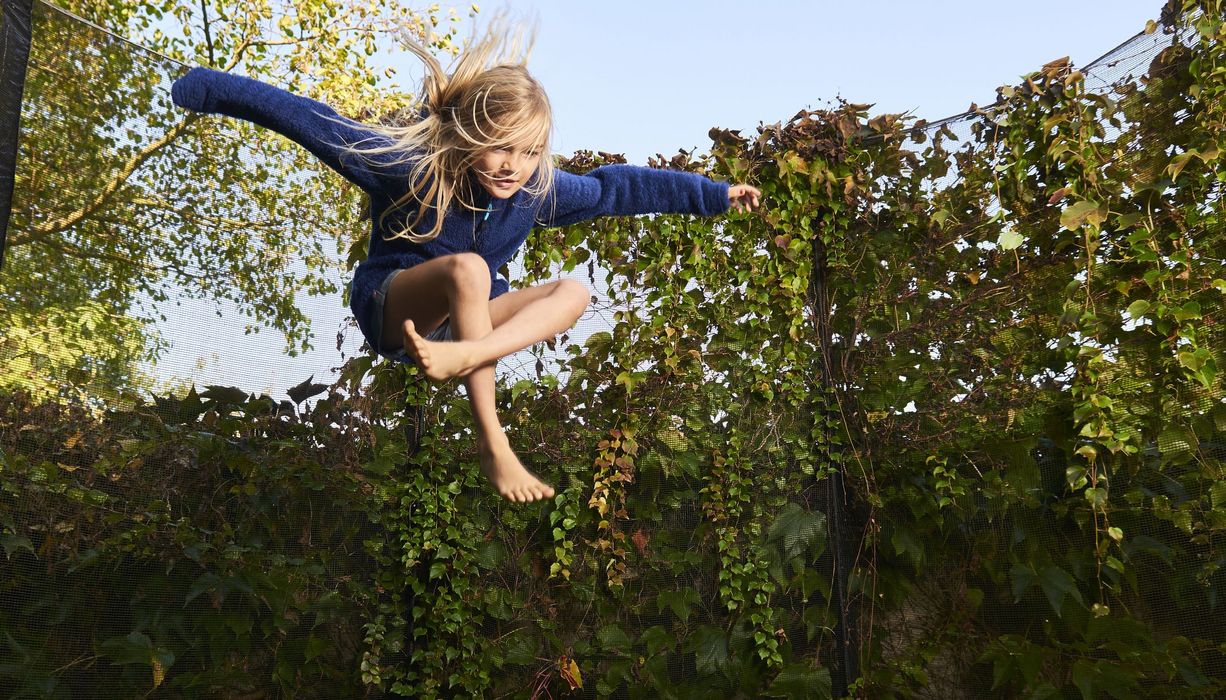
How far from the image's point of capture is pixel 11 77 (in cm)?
246

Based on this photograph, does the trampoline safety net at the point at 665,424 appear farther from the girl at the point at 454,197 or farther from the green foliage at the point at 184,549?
the girl at the point at 454,197

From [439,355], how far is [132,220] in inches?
64.6

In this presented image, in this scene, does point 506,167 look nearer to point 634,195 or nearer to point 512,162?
point 512,162

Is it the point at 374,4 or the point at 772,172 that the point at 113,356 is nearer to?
the point at 772,172

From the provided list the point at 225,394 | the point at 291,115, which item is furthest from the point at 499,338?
the point at 225,394

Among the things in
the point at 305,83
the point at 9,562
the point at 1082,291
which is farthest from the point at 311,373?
the point at 305,83

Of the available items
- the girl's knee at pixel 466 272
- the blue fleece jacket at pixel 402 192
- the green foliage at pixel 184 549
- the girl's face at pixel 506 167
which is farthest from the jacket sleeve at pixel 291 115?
the green foliage at pixel 184 549

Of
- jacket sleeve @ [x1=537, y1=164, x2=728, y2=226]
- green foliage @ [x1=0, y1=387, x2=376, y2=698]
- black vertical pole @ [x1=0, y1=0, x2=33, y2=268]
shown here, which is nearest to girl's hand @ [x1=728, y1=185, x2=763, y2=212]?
jacket sleeve @ [x1=537, y1=164, x2=728, y2=226]

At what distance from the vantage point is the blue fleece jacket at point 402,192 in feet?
5.58

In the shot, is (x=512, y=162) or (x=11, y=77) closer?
(x=512, y=162)

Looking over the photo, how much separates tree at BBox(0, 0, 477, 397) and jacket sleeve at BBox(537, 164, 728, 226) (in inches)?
25.8

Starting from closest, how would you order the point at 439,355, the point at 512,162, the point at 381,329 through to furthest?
1. the point at 439,355
2. the point at 512,162
3. the point at 381,329

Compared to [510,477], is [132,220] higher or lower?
higher

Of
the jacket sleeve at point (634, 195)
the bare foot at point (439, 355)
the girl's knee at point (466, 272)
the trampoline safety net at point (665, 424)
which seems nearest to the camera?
the bare foot at point (439, 355)
